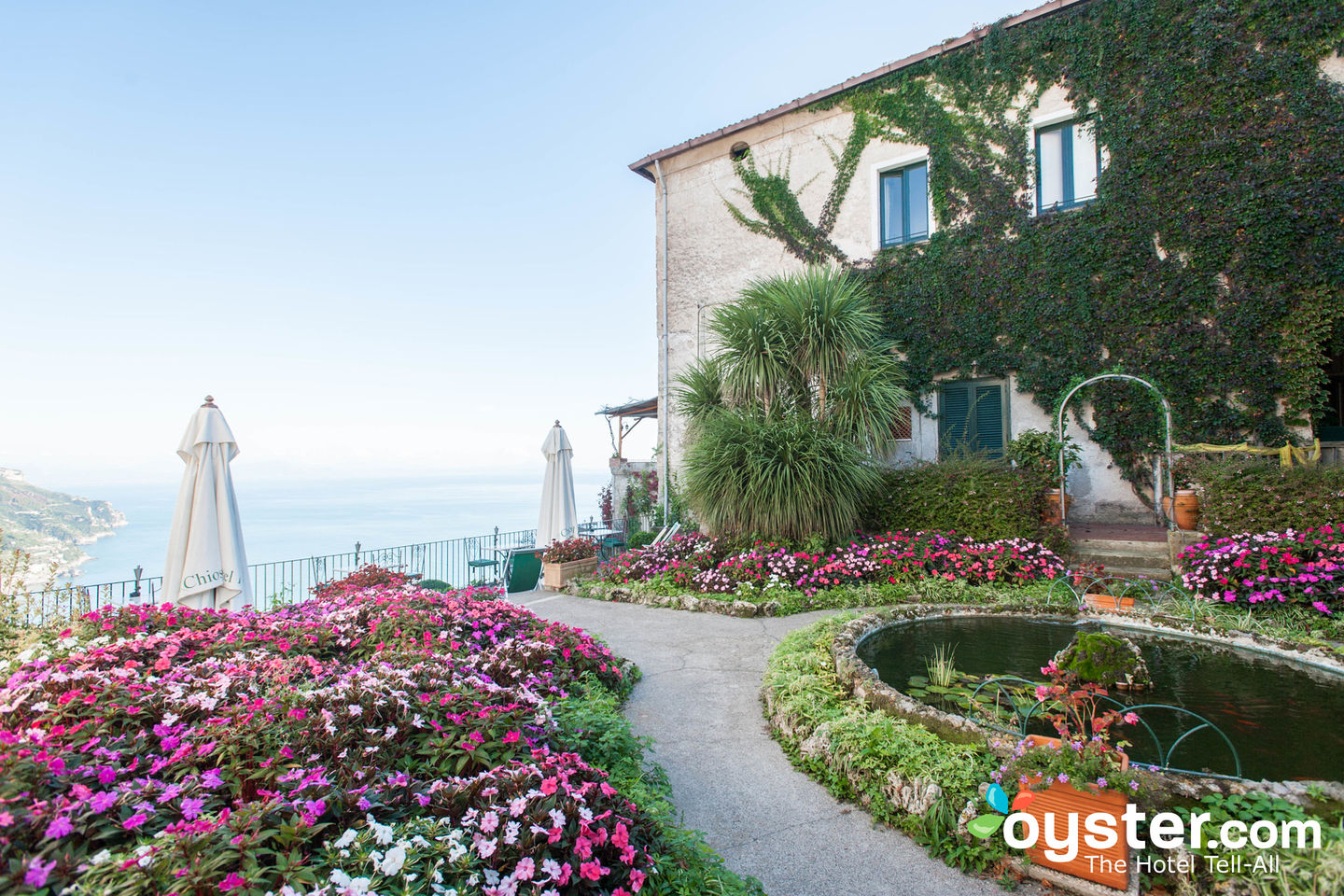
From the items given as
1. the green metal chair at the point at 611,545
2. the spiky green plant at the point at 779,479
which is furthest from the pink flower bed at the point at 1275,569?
the green metal chair at the point at 611,545

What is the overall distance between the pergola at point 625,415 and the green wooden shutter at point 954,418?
20.1 ft

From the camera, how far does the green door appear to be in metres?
9.73

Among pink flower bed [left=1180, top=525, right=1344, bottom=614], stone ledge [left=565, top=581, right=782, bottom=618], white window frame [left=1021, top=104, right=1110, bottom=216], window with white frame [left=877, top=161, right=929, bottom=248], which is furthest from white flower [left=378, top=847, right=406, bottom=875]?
window with white frame [left=877, top=161, right=929, bottom=248]

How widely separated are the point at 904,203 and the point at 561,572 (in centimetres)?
852

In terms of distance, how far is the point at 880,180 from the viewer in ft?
35.9

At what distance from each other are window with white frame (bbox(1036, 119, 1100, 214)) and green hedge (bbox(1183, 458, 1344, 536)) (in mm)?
4778

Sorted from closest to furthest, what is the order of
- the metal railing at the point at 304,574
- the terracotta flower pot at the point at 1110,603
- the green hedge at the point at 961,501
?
the metal railing at the point at 304,574
the terracotta flower pot at the point at 1110,603
the green hedge at the point at 961,501

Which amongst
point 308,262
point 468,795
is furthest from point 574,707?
point 308,262

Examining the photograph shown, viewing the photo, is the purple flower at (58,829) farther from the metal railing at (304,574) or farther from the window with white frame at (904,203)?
the window with white frame at (904,203)

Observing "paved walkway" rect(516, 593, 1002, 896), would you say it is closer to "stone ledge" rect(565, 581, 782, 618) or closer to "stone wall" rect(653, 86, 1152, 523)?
"stone ledge" rect(565, 581, 782, 618)

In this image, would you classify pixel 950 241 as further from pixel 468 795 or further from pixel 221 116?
pixel 221 116

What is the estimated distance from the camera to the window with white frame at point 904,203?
10.5 meters

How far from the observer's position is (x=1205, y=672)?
3.87 meters

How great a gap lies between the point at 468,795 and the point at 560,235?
874 inches
